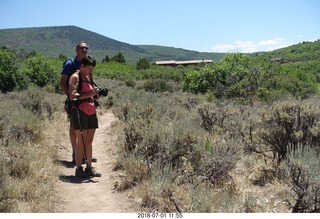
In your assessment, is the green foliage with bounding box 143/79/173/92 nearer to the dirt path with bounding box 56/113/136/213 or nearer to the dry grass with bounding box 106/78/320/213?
the dirt path with bounding box 56/113/136/213

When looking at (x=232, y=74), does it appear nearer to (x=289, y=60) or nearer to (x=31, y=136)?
(x=31, y=136)

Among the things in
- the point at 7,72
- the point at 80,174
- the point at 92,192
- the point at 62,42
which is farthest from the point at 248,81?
the point at 62,42

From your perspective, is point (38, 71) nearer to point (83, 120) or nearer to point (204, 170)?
point (83, 120)

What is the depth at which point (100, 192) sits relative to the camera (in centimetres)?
495

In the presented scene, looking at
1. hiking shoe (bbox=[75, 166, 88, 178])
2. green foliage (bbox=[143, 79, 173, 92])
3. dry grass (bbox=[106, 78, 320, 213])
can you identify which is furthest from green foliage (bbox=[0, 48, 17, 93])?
hiking shoe (bbox=[75, 166, 88, 178])

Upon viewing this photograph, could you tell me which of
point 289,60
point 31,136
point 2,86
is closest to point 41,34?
point 289,60

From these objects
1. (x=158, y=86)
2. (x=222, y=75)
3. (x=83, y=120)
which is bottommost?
(x=158, y=86)

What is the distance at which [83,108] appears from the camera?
546 centimetres

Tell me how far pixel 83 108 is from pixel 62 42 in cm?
13183

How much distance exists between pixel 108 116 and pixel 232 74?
6.35 meters

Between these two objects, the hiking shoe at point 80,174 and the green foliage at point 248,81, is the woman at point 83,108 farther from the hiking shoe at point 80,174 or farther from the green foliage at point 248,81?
the green foliage at point 248,81

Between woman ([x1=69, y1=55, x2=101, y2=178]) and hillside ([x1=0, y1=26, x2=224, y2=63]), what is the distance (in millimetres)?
108444

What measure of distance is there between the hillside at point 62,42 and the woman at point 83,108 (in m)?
108

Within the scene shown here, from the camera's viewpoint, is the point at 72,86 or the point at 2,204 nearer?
the point at 2,204
